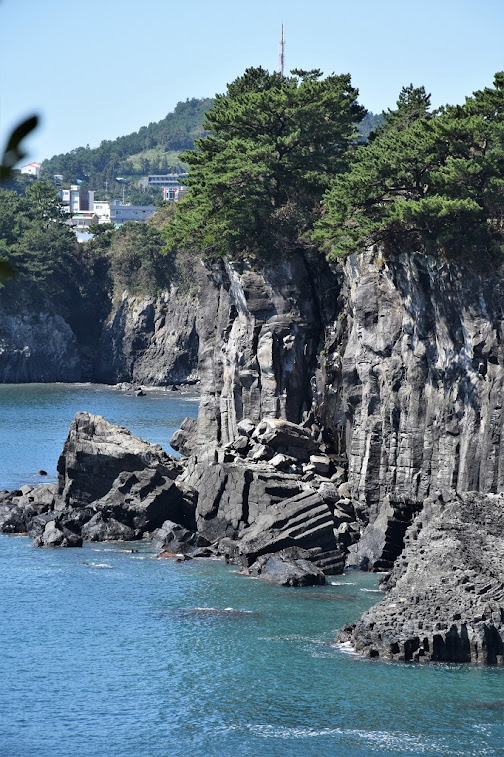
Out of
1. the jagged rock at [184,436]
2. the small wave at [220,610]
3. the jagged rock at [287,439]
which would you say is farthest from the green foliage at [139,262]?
the small wave at [220,610]

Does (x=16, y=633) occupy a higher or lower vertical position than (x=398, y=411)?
lower

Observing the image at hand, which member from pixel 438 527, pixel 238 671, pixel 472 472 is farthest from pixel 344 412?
pixel 238 671

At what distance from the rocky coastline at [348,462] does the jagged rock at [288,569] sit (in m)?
0.10

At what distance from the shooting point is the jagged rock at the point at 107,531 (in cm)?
6838

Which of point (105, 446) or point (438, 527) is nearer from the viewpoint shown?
point (438, 527)

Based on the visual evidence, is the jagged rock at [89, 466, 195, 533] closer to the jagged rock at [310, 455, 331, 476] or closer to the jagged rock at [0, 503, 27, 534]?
the jagged rock at [0, 503, 27, 534]

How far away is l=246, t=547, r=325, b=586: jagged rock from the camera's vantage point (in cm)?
5594

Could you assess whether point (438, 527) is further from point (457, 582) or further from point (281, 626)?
point (281, 626)

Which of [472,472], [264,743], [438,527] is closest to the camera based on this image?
[264,743]

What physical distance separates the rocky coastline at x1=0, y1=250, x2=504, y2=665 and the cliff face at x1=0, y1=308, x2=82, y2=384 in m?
102

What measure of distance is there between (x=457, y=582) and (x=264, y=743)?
13.9 metres

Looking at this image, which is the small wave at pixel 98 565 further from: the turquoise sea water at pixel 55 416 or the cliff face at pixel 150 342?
the cliff face at pixel 150 342

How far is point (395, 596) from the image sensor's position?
4719 centimetres

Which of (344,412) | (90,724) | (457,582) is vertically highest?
(344,412)
